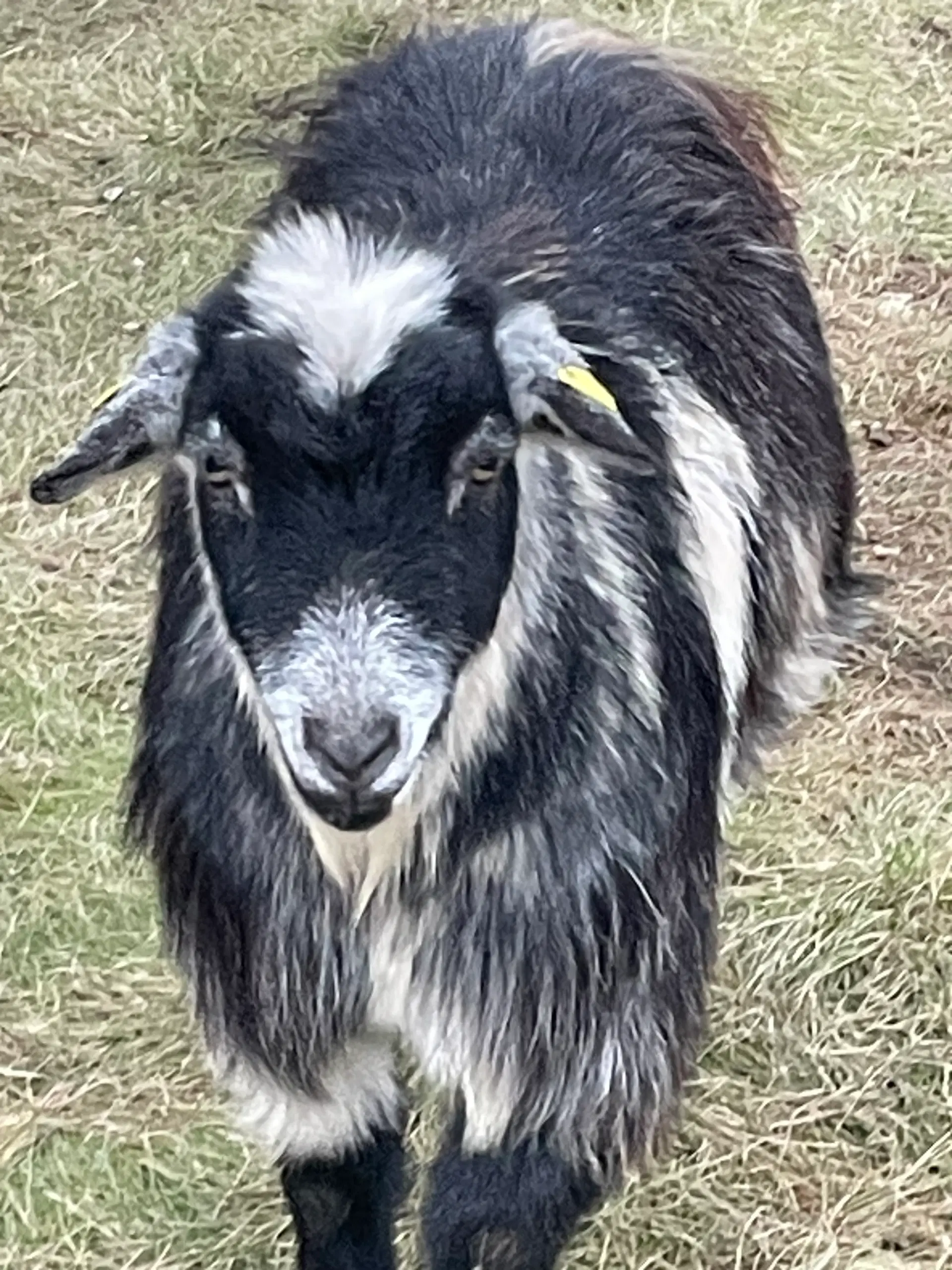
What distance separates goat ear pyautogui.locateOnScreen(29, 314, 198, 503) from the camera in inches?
85.9

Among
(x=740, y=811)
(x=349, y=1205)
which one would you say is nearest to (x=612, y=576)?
(x=349, y=1205)

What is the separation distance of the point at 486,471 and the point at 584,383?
15 centimetres

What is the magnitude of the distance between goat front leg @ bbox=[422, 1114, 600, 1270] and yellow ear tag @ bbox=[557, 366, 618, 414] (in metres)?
0.91

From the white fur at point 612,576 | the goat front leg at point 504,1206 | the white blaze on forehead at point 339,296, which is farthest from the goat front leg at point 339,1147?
the white blaze on forehead at point 339,296

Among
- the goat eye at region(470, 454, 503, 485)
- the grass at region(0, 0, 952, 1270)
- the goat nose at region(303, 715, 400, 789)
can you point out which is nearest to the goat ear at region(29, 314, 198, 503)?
the goat eye at region(470, 454, 503, 485)

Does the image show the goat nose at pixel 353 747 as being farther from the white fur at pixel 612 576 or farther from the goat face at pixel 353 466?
the white fur at pixel 612 576

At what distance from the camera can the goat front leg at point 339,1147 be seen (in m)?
2.54

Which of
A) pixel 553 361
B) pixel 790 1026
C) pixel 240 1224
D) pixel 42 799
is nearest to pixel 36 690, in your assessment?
pixel 42 799

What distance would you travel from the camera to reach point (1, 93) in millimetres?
6016

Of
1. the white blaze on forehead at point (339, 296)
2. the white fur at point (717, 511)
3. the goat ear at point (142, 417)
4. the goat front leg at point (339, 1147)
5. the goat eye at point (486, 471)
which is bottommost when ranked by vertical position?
the goat front leg at point (339, 1147)

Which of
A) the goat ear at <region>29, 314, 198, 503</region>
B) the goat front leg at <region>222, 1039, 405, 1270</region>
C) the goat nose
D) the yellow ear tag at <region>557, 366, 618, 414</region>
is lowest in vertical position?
the goat front leg at <region>222, 1039, 405, 1270</region>

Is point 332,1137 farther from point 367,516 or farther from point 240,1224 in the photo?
point 367,516

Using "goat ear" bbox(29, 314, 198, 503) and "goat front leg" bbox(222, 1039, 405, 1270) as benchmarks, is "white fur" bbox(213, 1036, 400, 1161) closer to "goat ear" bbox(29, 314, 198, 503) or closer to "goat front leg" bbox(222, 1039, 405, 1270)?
"goat front leg" bbox(222, 1039, 405, 1270)

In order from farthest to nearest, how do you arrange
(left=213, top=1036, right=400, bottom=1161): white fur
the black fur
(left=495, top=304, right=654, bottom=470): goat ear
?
the black fur → (left=213, top=1036, right=400, bottom=1161): white fur → (left=495, top=304, right=654, bottom=470): goat ear
